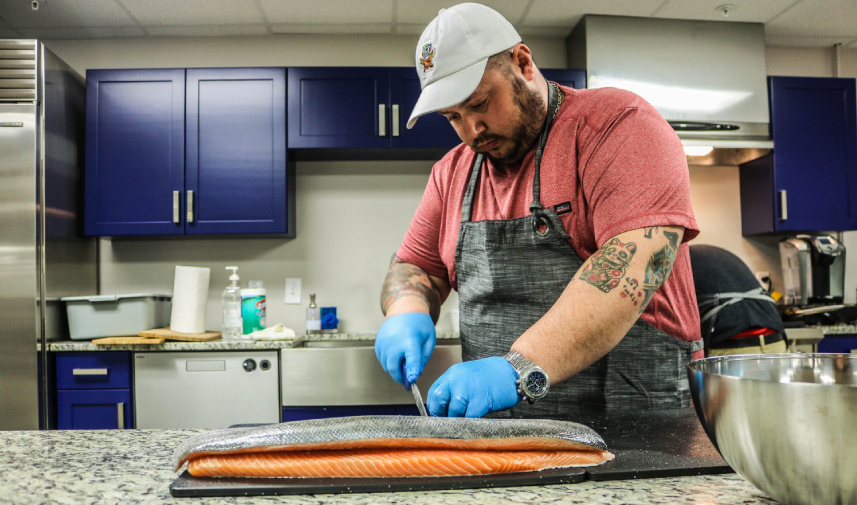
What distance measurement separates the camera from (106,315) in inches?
101

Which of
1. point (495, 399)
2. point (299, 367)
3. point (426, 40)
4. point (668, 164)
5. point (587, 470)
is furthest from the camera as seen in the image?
point (299, 367)

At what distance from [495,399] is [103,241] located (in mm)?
3080

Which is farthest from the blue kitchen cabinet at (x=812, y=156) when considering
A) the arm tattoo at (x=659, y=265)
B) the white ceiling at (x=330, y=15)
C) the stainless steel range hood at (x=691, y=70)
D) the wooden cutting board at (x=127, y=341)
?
the wooden cutting board at (x=127, y=341)

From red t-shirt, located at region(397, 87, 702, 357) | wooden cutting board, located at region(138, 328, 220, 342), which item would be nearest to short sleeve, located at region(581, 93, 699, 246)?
red t-shirt, located at region(397, 87, 702, 357)

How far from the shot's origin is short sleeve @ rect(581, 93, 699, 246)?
912 mm

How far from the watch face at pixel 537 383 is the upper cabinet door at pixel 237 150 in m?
2.23

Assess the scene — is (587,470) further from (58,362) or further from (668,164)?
(58,362)

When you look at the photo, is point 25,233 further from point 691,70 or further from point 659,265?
point 691,70

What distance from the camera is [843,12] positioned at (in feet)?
9.85

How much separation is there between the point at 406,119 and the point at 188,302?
145cm

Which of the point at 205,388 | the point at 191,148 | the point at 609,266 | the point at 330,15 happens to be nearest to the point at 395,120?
the point at 330,15

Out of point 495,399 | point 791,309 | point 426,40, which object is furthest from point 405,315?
point 791,309

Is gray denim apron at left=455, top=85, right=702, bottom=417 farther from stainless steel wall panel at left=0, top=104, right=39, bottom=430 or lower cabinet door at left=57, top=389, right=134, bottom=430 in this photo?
stainless steel wall panel at left=0, top=104, right=39, bottom=430

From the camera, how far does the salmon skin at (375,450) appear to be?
57cm
